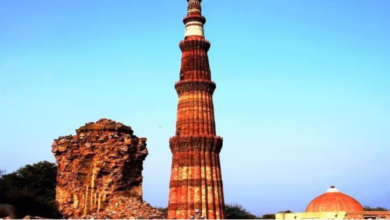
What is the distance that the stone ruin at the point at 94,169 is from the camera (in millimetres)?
17938

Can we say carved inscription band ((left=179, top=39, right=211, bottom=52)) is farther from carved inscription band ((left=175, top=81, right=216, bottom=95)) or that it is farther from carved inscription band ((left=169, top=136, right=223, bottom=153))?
carved inscription band ((left=169, top=136, right=223, bottom=153))

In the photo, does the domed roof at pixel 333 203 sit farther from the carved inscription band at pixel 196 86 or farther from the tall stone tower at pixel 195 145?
the carved inscription band at pixel 196 86

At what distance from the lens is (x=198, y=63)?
30250 mm

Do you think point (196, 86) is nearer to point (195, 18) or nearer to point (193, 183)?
point (195, 18)

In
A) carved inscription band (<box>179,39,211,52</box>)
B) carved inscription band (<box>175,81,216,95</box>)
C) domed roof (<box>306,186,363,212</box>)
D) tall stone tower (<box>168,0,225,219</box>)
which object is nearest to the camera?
domed roof (<box>306,186,363,212</box>)

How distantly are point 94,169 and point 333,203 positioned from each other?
15.8 metres

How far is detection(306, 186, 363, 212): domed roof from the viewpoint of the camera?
27.6 m

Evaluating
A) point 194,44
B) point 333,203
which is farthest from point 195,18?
point 333,203

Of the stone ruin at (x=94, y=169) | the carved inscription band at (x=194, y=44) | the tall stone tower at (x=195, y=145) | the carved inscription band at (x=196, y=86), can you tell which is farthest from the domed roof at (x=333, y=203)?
the stone ruin at (x=94, y=169)

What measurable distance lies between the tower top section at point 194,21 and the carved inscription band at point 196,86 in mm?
3383

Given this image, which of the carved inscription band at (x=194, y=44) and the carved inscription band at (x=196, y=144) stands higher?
the carved inscription band at (x=194, y=44)

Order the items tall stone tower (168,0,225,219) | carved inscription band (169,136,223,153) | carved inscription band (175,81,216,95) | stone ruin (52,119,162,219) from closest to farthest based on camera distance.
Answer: stone ruin (52,119,162,219)
tall stone tower (168,0,225,219)
carved inscription band (169,136,223,153)
carved inscription band (175,81,216,95)

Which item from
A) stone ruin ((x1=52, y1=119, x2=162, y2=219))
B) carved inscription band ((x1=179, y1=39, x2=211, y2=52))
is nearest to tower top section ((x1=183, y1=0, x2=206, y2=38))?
carved inscription band ((x1=179, y1=39, x2=211, y2=52))

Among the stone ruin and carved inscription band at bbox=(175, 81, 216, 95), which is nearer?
the stone ruin
